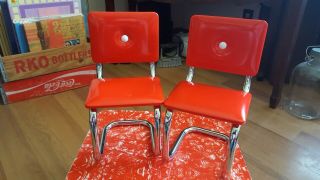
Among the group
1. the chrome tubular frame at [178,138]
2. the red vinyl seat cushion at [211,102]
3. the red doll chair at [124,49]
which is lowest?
the chrome tubular frame at [178,138]

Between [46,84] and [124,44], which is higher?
[124,44]

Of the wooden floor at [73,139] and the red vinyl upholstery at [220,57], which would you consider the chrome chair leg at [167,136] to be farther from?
the wooden floor at [73,139]

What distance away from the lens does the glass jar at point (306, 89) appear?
1715 millimetres

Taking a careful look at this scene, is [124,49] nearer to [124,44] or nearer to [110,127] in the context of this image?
[124,44]

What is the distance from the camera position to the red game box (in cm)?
178

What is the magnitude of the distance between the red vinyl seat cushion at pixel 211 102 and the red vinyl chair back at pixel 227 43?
0.12 m

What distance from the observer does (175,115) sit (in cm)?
165

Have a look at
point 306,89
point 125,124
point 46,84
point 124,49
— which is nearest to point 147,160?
point 125,124

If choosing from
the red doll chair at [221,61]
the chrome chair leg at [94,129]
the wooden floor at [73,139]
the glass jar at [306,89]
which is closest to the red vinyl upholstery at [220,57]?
the red doll chair at [221,61]

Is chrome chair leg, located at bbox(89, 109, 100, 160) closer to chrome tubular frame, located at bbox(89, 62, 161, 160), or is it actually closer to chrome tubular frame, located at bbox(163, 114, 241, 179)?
chrome tubular frame, located at bbox(89, 62, 161, 160)

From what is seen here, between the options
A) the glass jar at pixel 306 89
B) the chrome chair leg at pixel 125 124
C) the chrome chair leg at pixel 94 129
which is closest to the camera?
the chrome chair leg at pixel 94 129

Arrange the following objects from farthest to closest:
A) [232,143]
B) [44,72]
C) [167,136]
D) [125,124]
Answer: [44,72]
[125,124]
[167,136]
[232,143]

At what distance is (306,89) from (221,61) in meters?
1.05

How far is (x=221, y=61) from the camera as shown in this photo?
4.05ft
